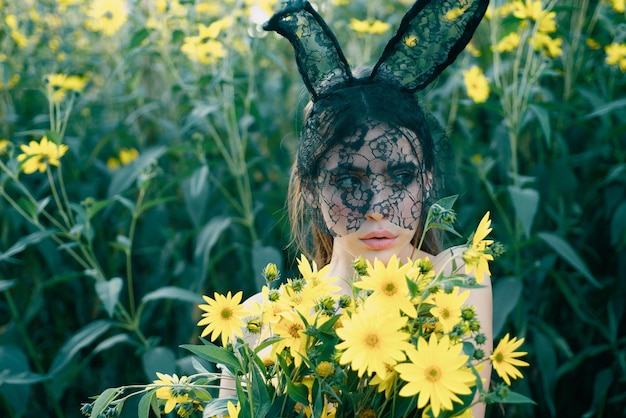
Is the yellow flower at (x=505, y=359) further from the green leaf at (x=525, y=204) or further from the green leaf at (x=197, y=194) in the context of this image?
the green leaf at (x=197, y=194)

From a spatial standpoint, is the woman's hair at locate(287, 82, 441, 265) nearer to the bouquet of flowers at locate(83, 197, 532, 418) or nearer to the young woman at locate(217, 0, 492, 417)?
the young woman at locate(217, 0, 492, 417)

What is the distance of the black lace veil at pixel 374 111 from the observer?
0.99m

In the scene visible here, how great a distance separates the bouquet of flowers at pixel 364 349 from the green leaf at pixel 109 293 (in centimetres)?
72

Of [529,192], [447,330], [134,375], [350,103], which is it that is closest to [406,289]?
[447,330]

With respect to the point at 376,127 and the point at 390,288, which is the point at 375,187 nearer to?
the point at 376,127

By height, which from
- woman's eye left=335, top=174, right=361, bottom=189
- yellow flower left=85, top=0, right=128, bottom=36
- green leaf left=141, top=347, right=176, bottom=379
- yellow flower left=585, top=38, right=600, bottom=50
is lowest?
green leaf left=141, top=347, right=176, bottom=379

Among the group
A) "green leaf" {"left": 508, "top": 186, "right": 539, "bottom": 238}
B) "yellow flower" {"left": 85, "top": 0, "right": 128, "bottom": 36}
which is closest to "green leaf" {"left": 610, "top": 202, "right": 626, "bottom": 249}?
"green leaf" {"left": 508, "top": 186, "right": 539, "bottom": 238}

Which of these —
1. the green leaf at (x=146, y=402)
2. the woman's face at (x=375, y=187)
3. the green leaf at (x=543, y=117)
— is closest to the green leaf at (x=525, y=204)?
the green leaf at (x=543, y=117)

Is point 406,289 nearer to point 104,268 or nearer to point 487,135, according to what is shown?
point 104,268

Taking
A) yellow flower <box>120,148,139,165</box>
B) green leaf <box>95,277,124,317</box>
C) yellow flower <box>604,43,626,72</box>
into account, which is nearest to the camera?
green leaf <box>95,277,124,317</box>

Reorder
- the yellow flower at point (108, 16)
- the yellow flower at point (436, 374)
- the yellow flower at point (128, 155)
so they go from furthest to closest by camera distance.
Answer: the yellow flower at point (128, 155) → the yellow flower at point (108, 16) → the yellow flower at point (436, 374)

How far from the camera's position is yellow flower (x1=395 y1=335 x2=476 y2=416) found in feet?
2.08

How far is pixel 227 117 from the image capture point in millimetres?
1865

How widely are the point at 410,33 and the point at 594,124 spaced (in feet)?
4.07
